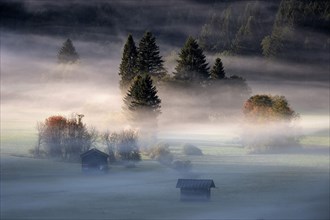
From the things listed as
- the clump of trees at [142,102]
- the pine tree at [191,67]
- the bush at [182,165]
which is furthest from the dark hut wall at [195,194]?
the pine tree at [191,67]

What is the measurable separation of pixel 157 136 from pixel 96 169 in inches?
629

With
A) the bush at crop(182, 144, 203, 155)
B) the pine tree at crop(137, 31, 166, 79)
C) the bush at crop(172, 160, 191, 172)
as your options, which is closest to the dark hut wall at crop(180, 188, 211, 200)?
the bush at crop(172, 160, 191, 172)

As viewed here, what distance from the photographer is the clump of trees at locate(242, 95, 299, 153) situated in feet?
261

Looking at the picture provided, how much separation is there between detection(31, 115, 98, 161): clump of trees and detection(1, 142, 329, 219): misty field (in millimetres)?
1723

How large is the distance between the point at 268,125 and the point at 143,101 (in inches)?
559

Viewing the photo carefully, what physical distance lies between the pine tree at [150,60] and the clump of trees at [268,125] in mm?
11982

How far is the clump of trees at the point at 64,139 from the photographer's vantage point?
2753 inches

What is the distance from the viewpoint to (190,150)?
75625 millimetres

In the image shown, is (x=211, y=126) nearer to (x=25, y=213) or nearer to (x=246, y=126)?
(x=246, y=126)

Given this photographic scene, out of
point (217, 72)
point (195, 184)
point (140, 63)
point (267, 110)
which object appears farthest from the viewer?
point (217, 72)

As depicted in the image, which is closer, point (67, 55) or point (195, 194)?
point (195, 194)

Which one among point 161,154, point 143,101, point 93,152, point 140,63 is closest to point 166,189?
point 93,152

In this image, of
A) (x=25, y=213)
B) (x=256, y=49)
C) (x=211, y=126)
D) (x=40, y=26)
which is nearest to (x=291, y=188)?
(x=25, y=213)

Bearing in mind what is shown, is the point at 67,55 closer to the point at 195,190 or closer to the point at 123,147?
the point at 123,147
